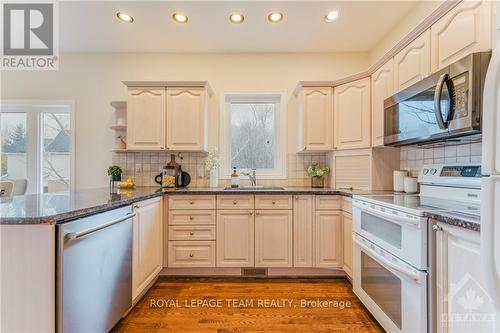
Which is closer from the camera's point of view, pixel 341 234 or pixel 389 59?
pixel 389 59

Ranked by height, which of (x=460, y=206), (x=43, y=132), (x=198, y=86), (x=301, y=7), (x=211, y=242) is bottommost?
(x=211, y=242)

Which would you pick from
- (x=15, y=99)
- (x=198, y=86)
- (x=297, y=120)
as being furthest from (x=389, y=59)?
(x=15, y=99)

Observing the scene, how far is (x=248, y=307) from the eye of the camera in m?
1.99

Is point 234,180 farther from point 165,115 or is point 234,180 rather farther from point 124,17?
point 124,17

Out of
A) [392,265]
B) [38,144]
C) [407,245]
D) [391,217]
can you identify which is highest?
[38,144]

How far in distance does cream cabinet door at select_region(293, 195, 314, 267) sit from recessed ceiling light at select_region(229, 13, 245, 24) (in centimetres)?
194

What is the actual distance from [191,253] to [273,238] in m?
0.87

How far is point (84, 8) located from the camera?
237 centimetres

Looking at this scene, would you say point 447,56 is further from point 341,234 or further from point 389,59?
point 341,234

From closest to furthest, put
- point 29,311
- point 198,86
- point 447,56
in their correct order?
point 29,311
point 447,56
point 198,86

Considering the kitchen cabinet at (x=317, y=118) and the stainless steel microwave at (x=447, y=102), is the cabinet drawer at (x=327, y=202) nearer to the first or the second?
the kitchen cabinet at (x=317, y=118)

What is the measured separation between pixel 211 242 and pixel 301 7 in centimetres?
250

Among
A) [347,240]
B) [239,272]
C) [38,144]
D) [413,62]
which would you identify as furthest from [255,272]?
[38,144]

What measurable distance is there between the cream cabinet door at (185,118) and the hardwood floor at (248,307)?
150 cm
